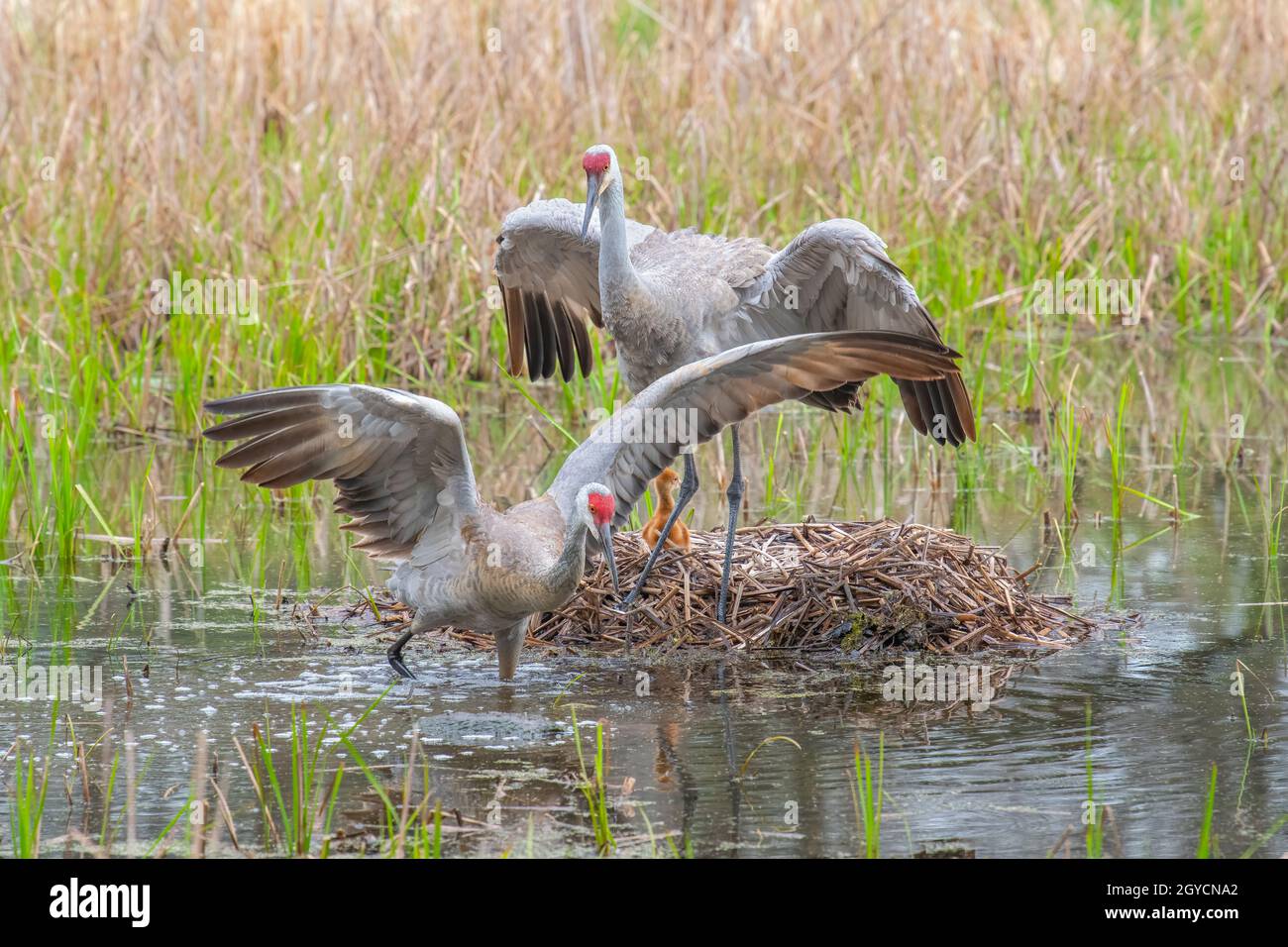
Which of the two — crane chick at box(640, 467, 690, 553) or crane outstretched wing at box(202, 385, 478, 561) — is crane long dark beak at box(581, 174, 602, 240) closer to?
crane chick at box(640, 467, 690, 553)

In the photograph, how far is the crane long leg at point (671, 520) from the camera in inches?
254

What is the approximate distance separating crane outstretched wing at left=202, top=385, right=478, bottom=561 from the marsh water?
1.53ft

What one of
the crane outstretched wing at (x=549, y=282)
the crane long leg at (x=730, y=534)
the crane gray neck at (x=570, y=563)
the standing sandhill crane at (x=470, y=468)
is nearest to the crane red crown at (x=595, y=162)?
the crane outstretched wing at (x=549, y=282)

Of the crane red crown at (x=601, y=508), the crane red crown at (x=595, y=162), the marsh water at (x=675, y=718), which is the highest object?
the crane red crown at (x=595, y=162)

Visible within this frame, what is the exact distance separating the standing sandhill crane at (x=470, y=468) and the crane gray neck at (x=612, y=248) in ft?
3.60

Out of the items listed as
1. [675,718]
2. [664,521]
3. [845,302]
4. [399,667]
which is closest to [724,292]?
[845,302]

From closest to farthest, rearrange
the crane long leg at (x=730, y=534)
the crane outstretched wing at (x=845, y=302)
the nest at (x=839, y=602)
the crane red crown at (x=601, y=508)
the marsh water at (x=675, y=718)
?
the marsh water at (x=675, y=718) < the crane red crown at (x=601, y=508) < the nest at (x=839, y=602) < the crane long leg at (x=730, y=534) < the crane outstretched wing at (x=845, y=302)

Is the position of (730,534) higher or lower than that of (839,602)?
higher

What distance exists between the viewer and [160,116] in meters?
10.4

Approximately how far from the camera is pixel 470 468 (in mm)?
5781

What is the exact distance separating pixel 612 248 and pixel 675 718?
82.5 inches

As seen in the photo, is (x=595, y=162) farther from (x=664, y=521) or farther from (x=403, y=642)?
(x=403, y=642)

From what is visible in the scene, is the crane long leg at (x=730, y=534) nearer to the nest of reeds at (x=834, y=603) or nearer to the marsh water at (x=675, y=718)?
the nest of reeds at (x=834, y=603)
